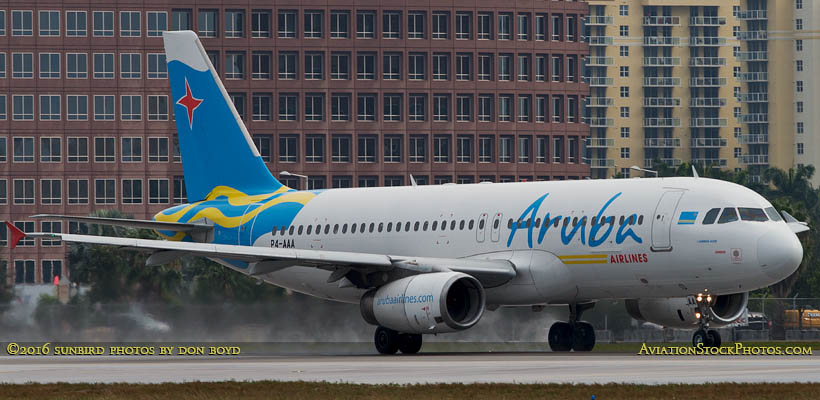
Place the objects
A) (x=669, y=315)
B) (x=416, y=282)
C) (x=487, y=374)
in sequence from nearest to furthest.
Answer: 1. (x=487, y=374)
2. (x=416, y=282)
3. (x=669, y=315)

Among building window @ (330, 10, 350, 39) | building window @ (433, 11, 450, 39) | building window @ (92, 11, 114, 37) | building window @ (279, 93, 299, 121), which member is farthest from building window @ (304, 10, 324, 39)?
building window @ (92, 11, 114, 37)

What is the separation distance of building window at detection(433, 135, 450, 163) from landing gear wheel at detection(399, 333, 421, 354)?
10372cm

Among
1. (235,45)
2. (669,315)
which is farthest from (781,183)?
(669,315)

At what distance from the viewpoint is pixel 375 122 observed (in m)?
145

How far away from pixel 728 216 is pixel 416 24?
108 meters

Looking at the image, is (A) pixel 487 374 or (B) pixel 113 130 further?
(B) pixel 113 130

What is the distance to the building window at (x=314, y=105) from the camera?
470 feet

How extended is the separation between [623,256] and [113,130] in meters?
108

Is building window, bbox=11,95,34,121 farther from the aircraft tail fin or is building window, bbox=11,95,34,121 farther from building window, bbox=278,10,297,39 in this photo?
the aircraft tail fin

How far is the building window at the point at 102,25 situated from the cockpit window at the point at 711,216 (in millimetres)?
109331

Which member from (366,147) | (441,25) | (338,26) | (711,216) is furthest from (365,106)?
(711,216)

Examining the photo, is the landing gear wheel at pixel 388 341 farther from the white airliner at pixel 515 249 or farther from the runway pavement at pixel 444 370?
the runway pavement at pixel 444 370

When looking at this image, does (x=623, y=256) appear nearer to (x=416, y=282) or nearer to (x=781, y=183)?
(x=416, y=282)

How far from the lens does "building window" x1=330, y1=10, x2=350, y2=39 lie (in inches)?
5640
